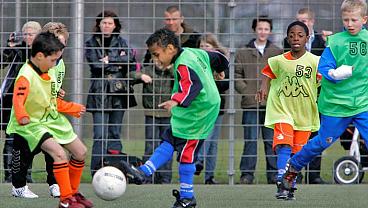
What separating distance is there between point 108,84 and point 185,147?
4274 millimetres

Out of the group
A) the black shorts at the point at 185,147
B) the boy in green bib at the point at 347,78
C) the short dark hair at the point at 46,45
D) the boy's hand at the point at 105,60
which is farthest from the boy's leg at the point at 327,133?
the boy's hand at the point at 105,60

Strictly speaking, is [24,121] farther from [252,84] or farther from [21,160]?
[252,84]

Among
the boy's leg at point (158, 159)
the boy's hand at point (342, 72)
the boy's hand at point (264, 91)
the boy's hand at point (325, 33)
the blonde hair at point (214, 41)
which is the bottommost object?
the boy's leg at point (158, 159)

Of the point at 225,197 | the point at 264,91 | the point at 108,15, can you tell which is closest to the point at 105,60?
the point at 108,15

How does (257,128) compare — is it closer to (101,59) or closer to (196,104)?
(101,59)

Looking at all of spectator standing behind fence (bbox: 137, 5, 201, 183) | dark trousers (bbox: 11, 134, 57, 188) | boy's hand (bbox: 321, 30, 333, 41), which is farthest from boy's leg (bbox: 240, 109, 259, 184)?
A: dark trousers (bbox: 11, 134, 57, 188)

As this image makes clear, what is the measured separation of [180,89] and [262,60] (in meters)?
4.58

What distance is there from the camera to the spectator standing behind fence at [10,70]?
1257 centimetres

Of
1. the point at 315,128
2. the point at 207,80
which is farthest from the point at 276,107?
the point at 207,80

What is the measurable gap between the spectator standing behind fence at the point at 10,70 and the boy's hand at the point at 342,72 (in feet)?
16.0

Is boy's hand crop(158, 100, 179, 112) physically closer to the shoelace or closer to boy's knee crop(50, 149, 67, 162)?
boy's knee crop(50, 149, 67, 162)

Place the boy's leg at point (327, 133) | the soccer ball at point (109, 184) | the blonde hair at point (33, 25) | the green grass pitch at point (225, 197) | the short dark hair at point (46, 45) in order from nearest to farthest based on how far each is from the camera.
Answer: the soccer ball at point (109, 184)
the short dark hair at point (46, 45)
the boy's leg at point (327, 133)
the green grass pitch at point (225, 197)
the blonde hair at point (33, 25)

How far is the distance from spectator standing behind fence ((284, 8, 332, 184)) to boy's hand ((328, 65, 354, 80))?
4.03m

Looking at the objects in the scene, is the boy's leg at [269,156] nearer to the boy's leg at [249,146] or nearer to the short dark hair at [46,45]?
the boy's leg at [249,146]
